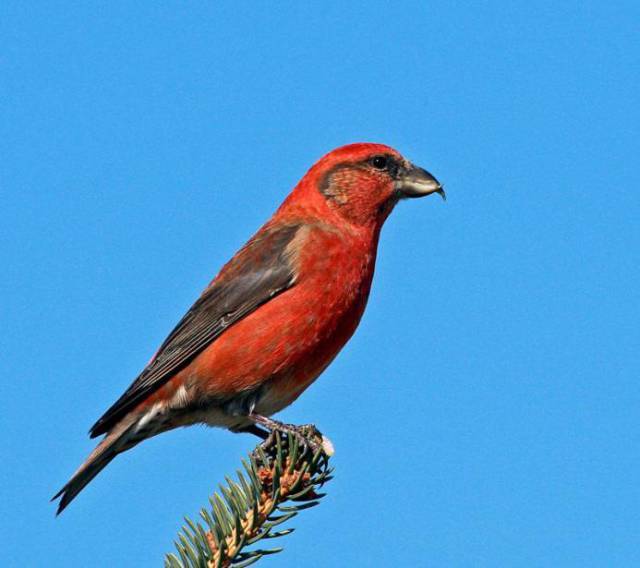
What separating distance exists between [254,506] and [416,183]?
2.87 metres

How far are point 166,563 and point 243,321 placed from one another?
216 centimetres

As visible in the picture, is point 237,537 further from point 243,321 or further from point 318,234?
point 318,234

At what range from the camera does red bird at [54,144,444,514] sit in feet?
15.9

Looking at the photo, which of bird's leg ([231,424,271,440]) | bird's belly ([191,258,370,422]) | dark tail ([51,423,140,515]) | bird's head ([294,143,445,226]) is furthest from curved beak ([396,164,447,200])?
dark tail ([51,423,140,515])

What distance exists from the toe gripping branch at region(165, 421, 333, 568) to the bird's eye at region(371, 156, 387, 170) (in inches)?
89.8

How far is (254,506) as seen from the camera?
3.23 meters

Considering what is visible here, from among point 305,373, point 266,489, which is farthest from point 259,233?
point 266,489

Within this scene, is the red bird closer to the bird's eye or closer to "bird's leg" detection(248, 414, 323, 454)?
"bird's leg" detection(248, 414, 323, 454)

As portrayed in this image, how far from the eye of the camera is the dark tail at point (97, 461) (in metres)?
4.56

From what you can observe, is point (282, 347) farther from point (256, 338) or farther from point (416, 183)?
point (416, 183)

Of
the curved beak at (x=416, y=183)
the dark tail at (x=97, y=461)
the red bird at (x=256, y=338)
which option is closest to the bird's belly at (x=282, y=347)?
the red bird at (x=256, y=338)

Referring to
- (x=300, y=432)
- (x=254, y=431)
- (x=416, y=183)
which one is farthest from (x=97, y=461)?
(x=416, y=183)

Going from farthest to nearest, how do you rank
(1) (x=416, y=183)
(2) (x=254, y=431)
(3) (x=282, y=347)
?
1. (1) (x=416, y=183)
2. (2) (x=254, y=431)
3. (3) (x=282, y=347)

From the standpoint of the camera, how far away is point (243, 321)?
199 inches
